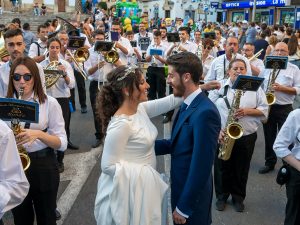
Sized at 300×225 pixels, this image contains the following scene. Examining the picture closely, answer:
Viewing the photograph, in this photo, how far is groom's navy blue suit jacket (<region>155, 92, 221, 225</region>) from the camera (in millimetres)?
2701

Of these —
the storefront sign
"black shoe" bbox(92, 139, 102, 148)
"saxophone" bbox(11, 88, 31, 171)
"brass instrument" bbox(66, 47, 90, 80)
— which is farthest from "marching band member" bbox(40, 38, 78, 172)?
the storefront sign

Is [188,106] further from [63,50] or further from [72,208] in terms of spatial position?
[63,50]

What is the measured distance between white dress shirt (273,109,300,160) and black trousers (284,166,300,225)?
165 millimetres

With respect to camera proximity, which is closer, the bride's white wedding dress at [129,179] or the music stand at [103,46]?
the bride's white wedding dress at [129,179]

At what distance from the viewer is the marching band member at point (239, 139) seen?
4715 millimetres

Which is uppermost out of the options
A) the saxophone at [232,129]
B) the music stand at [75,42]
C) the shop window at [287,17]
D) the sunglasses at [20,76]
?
the shop window at [287,17]

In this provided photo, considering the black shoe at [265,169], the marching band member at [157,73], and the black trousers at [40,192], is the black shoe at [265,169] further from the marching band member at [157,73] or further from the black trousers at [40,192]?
the marching band member at [157,73]

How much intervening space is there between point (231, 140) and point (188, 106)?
1.98 metres

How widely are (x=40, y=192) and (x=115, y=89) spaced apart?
3.98 ft

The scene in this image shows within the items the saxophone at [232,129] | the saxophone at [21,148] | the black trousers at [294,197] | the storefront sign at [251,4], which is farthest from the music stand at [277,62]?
the storefront sign at [251,4]

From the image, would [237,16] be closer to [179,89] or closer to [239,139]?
[239,139]

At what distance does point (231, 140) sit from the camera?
467 centimetres

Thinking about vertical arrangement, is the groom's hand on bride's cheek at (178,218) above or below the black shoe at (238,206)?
above

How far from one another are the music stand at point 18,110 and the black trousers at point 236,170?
8.61 ft
